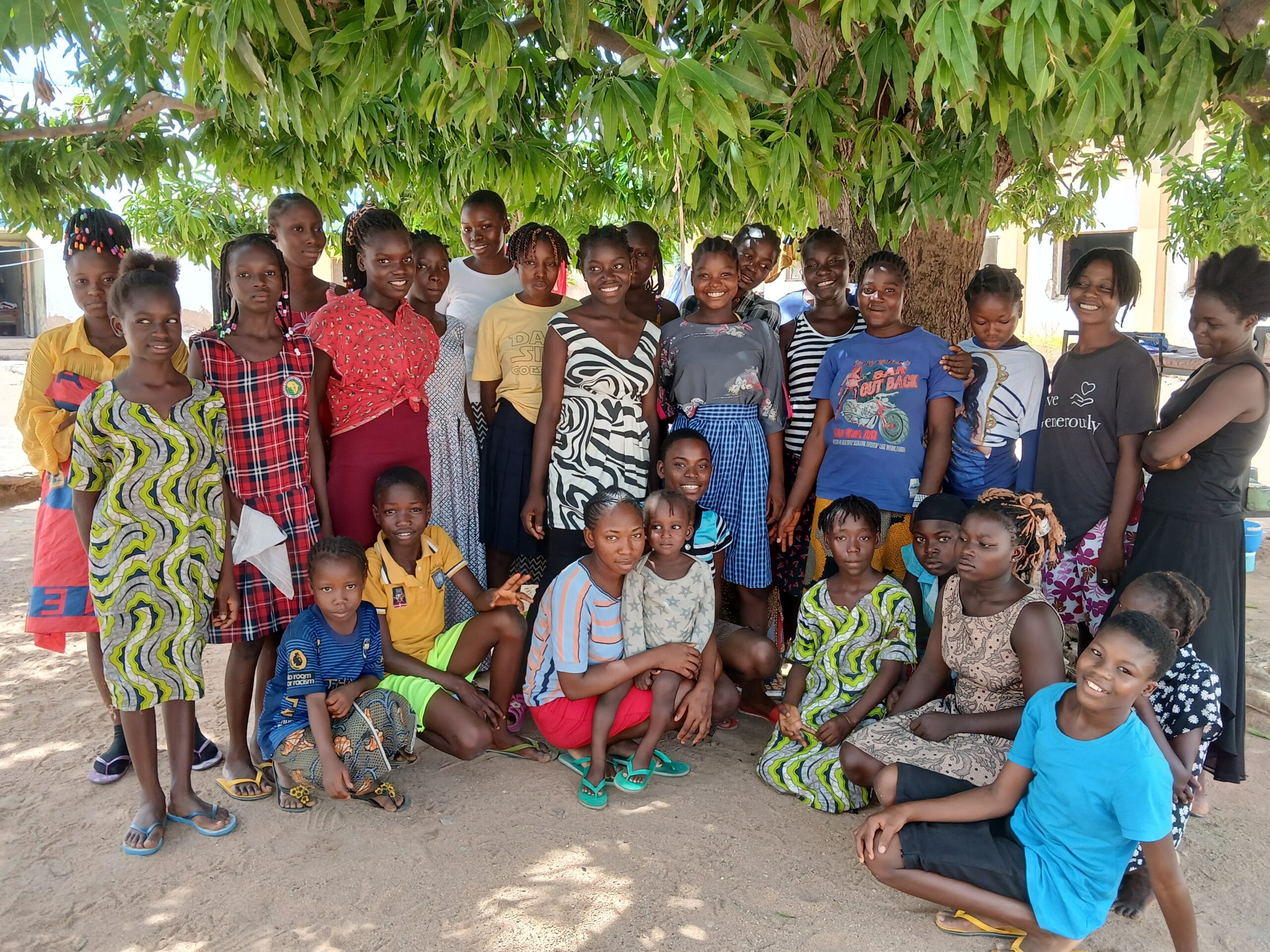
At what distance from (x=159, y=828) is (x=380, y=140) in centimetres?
350

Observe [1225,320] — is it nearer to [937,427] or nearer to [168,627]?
[937,427]

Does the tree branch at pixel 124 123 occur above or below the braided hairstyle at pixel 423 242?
above

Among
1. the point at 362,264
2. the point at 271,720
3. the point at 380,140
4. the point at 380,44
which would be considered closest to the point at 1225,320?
the point at 380,44

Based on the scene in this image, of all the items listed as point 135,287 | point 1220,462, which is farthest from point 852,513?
point 135,287

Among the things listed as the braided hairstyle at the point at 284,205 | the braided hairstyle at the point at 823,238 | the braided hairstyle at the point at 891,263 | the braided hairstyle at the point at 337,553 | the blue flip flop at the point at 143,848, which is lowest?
the blue flip flop at the point at 143,848

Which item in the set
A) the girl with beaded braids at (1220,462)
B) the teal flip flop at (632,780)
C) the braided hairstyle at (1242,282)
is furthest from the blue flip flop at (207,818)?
the braided hairstyle at (1242,282)

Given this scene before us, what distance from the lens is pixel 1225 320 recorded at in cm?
274

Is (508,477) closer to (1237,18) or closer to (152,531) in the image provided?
(152,531)

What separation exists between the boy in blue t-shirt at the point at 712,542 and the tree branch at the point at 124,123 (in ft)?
7.40

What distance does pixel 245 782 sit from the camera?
2.91 m

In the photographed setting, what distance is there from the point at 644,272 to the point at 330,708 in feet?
7.05

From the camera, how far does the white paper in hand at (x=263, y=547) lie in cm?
287

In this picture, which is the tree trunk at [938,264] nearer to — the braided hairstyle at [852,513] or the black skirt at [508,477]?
the braided hairstyle at [852,513]

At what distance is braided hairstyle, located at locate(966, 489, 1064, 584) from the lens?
266 cm
